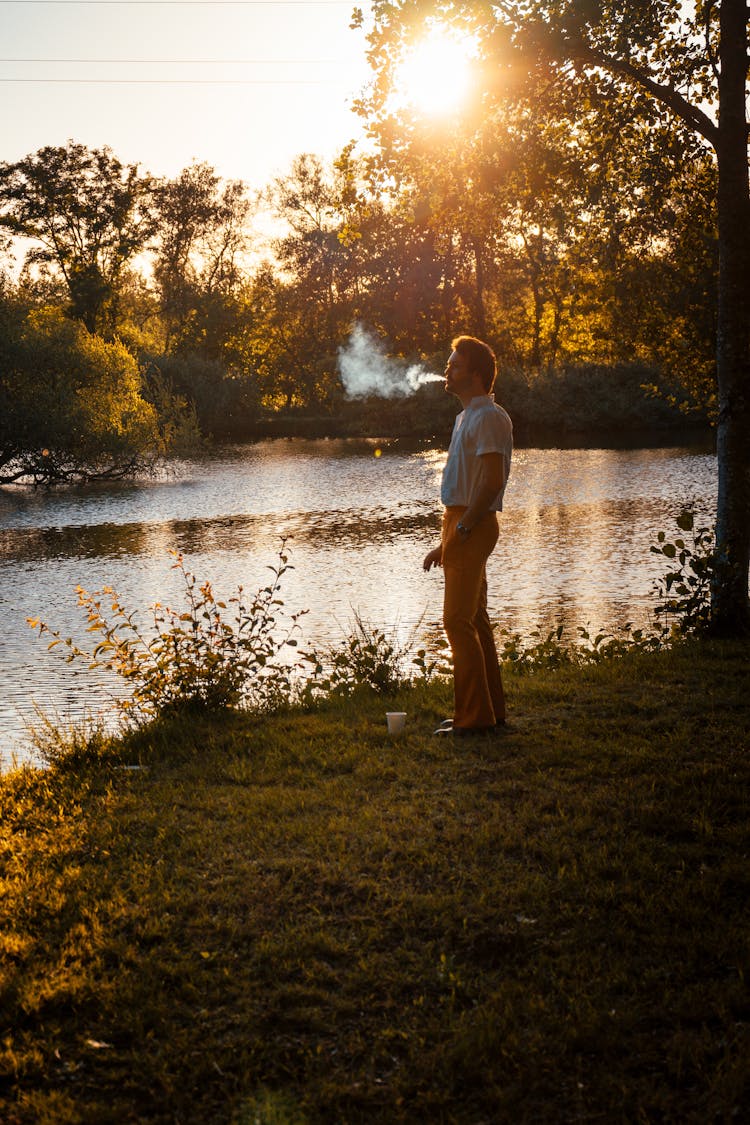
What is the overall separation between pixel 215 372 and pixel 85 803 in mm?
50229

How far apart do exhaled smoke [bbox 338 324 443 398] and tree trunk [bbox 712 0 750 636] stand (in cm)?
4423

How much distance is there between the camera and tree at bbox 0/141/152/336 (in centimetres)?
4706

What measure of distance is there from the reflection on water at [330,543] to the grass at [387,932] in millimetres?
3533

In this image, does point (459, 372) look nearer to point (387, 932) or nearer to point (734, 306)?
point (387, 932)

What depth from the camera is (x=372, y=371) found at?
6022cm

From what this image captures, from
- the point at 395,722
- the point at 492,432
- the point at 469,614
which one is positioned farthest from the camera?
the point at 395,722

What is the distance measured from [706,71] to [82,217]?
147 ft

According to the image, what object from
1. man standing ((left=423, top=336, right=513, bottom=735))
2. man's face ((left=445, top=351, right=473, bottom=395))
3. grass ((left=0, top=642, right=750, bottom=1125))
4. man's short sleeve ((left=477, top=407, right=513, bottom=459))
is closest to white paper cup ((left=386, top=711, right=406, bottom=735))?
grass ((left=0, top=642, right=750, bottom=1125))

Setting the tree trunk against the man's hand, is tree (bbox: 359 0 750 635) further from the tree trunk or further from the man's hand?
the man's hand

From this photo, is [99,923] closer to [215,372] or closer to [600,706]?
[600,706]

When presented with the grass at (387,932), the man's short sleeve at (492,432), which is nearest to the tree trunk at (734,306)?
the grass at (387,932)

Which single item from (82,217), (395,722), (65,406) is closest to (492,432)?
(395,722)

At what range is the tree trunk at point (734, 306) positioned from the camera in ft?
27.6

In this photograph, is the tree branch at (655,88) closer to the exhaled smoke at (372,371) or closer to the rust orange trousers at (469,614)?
the rust orange trousers at (469,614)
